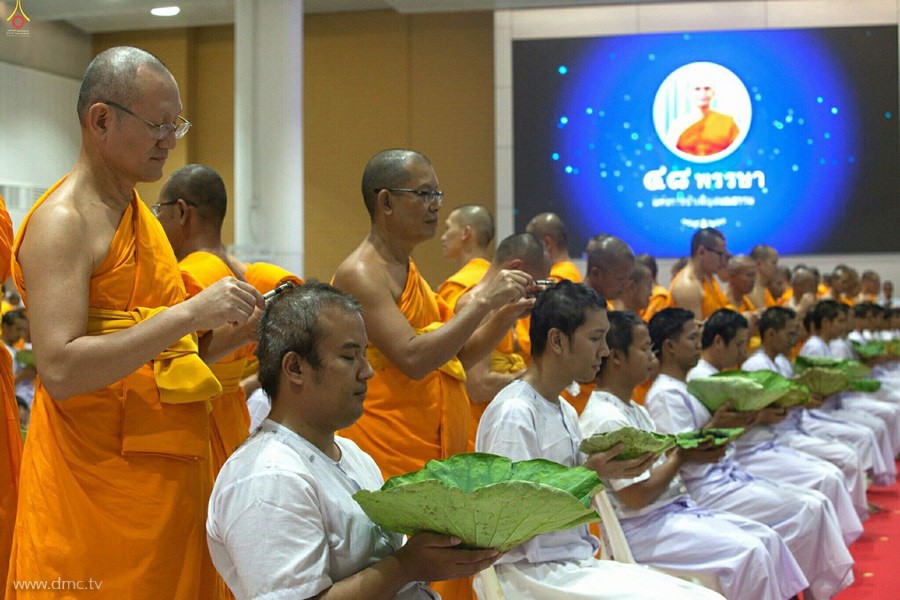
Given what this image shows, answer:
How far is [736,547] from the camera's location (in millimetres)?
3533

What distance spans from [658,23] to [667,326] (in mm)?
8161

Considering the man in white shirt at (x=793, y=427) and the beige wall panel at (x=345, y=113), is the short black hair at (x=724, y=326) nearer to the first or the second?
the man in white shirt at (x=793, y=427)

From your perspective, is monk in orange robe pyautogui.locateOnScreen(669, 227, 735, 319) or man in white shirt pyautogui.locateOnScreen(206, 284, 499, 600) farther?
monk in orange robe pyautogui.locateOnScreen(669, 227, 735, 319)

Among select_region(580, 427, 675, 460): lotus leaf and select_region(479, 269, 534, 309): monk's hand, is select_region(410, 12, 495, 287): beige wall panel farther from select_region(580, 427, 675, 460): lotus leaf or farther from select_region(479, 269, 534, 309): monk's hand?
select_region(580, 427, 675, 460): lotus leaf

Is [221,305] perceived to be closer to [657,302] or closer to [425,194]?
[425,194]

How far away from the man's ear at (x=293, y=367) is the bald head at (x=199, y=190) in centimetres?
132

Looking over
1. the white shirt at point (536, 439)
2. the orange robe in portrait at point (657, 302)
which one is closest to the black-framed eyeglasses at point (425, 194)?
the white shirt at point (536, 439)

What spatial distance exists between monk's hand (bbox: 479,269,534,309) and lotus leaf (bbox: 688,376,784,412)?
1558 mm

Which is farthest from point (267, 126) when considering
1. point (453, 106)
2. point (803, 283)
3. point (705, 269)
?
point (803, 283)

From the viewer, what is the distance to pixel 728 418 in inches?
175

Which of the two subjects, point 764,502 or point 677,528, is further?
point 764,502

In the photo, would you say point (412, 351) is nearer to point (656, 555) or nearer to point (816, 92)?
point (656, 555)

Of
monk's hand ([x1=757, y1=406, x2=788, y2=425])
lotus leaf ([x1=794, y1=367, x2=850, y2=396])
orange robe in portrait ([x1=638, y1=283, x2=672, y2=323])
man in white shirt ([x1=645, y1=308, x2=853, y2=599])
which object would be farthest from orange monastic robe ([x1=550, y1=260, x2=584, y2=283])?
lotus leaf ([x1=794, y1=367, x2=850, y2=396])

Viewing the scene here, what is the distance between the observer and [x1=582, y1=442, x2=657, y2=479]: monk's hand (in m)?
2.99
